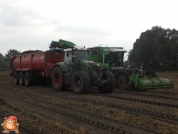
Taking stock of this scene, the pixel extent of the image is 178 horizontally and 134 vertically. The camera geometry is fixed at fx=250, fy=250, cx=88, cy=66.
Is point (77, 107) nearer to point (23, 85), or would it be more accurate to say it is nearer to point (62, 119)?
point (62, 119)

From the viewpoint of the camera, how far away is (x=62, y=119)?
20.2ft

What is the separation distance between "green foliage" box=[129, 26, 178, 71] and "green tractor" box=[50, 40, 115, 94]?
28872 mm

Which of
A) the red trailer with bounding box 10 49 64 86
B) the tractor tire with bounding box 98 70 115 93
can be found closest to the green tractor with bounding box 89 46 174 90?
the tractor tire with bounding box 98 70 115 93

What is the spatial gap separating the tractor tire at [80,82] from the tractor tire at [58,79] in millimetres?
1002

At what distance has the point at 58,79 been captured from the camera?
1313 centimetres

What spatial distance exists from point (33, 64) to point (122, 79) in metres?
5.60

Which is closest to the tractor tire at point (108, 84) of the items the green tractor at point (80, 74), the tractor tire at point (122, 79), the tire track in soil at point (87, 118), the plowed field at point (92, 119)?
the green tractor at point (80, 74)

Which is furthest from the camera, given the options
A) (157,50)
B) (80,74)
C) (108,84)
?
(157,50)

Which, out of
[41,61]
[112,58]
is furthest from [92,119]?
[112,58]

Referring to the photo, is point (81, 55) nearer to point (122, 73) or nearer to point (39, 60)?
point (122, 73)

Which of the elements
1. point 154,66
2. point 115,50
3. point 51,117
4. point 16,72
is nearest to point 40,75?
point 16,72

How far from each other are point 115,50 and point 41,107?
27.9ft

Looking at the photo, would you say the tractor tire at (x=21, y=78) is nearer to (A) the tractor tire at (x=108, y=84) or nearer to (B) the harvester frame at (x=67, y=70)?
(B) the harvester frame at (x=67, y=70)

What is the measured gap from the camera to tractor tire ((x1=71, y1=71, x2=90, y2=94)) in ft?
35.1
